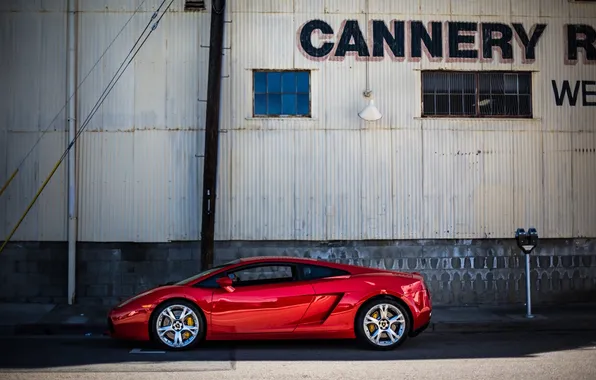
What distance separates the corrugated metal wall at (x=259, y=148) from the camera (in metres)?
14.3

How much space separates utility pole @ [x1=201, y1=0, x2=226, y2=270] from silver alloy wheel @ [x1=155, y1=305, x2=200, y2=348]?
3946 millimetres

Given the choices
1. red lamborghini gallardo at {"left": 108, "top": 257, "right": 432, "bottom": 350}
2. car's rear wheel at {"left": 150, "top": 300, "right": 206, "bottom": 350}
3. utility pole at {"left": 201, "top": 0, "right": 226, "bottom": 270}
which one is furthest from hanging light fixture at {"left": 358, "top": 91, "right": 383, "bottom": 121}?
car's rear wheel at {"left": 150, "top": 300, "right": 206, "bottom": 350}

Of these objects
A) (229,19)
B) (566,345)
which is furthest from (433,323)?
(229,19)

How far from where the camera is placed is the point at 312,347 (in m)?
9.88

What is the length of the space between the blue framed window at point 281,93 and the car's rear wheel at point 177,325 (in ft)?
19.5

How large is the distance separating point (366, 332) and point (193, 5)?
27.1ft

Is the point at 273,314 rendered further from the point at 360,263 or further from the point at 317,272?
the point at 360,263

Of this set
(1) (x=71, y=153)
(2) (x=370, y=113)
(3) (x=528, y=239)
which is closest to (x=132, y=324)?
(1) (x=71, y=153)

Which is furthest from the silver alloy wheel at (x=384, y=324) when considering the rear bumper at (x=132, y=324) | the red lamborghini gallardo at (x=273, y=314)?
the rear bumper at (x=132, y=324)

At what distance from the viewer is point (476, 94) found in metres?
14.8

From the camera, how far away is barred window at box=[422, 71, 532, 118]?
14.8m

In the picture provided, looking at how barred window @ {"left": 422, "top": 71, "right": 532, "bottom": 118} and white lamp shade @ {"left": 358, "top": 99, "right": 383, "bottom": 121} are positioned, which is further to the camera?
barred window @ {"left": 422, "top": 71, "right": 532, "bottom": 118}

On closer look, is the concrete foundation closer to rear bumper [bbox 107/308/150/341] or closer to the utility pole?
the utility pole

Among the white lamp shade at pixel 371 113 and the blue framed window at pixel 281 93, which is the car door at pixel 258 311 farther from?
the blue framed window at pixel 281 93
